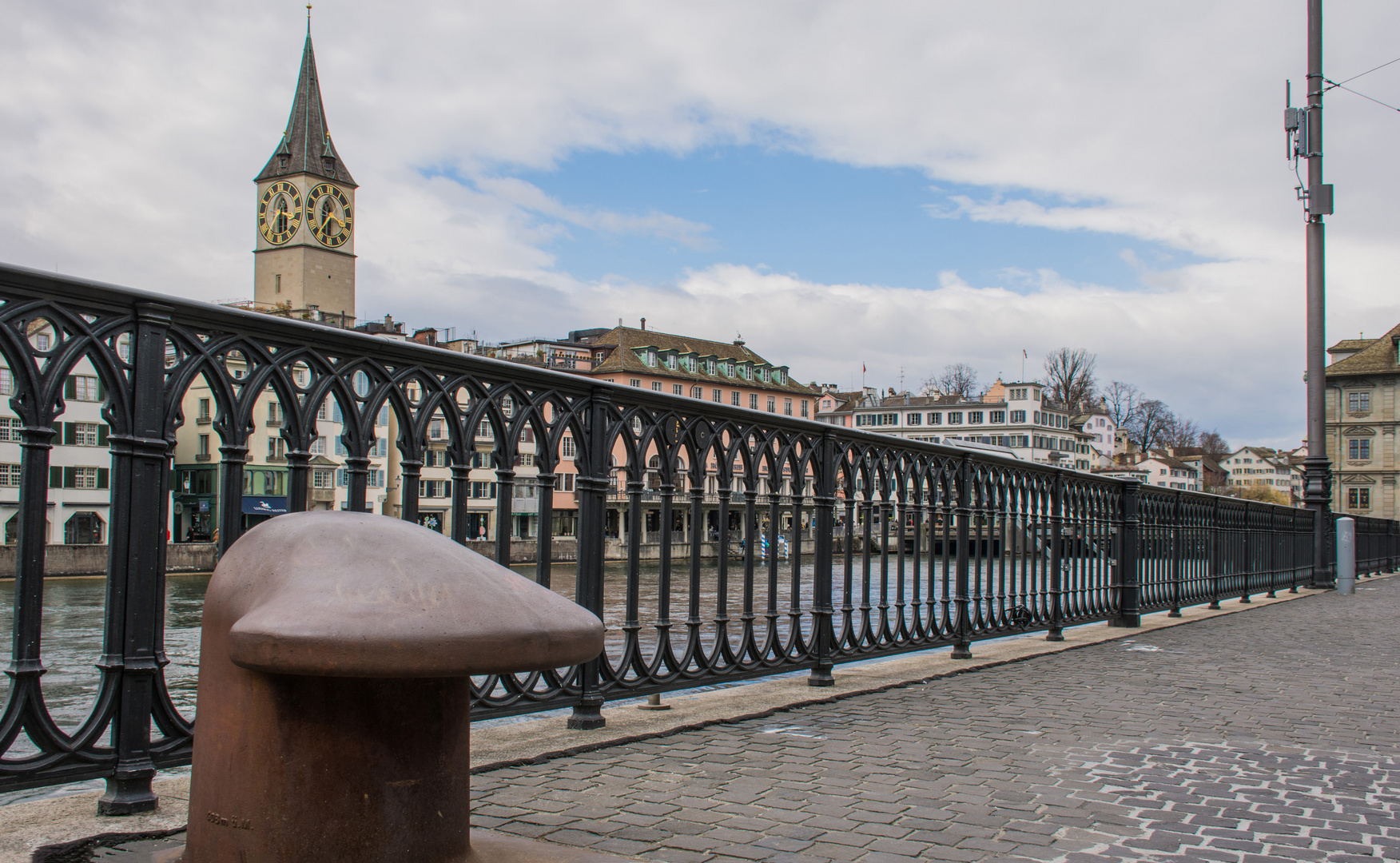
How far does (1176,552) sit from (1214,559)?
213cm

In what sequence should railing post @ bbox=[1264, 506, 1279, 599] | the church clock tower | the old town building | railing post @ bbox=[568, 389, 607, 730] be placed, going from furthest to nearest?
the church clock tower < the old town building < railing post @ bbox=[1264, 506, 1279, 599] < railing post @ bbox=[568, 389, 607, 730]

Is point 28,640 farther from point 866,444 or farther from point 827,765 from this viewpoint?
point 866,444

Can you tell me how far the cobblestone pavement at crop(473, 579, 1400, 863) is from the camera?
3498 millimetres

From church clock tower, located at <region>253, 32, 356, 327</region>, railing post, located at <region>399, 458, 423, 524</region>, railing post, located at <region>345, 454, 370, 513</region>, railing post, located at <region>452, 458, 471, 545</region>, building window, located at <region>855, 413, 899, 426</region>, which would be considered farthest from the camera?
building window, located at <region>855, 413, 899, 426</region>

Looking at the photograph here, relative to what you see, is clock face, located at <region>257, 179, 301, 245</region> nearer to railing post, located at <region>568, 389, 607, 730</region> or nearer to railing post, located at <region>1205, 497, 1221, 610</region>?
railing post, located at <region>1205, 497, 1221, 610</region>

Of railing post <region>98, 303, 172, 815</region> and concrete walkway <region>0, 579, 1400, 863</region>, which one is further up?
railing post <region>98, 303, 172, 815</region>

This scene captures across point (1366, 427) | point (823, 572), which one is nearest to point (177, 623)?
point (823, 572)

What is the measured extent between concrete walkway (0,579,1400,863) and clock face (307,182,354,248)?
121 meters

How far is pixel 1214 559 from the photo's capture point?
15.3 metres

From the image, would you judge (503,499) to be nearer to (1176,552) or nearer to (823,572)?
(823,572)

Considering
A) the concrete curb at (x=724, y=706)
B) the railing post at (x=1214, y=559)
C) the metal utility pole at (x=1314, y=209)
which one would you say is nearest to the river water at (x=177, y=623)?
the concrete curb at (x=724, y=706)

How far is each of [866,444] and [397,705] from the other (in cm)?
551

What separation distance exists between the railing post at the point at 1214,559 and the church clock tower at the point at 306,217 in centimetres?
10951

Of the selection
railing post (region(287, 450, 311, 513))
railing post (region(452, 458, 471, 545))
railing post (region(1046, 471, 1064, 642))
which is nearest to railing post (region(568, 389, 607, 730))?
railing post (region(452, 458, 471, 545))
